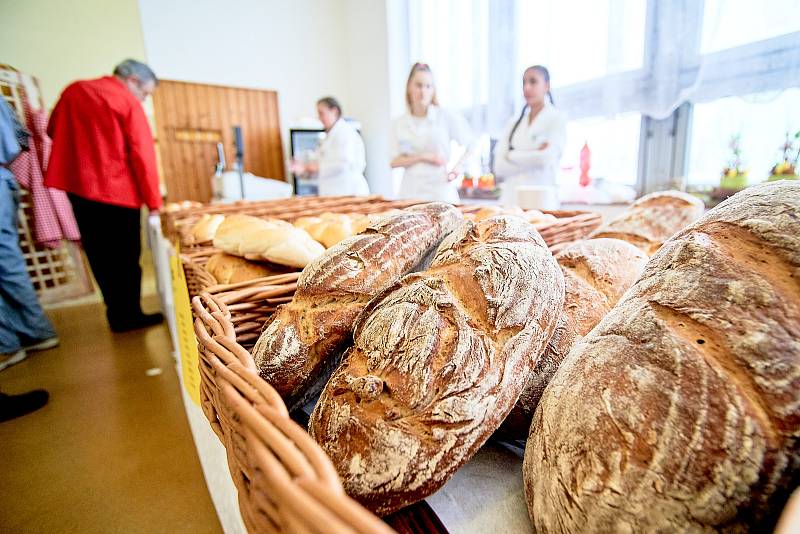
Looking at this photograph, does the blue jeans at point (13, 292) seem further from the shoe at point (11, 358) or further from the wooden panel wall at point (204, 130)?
the wooden panel wall at point (204, 130)

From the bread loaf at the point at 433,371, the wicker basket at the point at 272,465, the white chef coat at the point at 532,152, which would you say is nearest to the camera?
the wicker basket at the point at 272,465

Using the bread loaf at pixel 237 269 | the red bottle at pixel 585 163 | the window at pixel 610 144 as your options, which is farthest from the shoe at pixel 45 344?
the red bottle at pixel 585 163

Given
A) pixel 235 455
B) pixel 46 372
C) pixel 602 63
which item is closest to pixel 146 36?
pixel 46 372

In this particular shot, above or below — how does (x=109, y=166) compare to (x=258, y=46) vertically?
below

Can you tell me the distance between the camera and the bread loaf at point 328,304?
22.0 inches

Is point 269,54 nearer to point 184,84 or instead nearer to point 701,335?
point 184,84

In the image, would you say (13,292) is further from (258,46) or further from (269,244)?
(258,46)

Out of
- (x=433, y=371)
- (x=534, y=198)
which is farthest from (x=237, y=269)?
(x=534, y=198)

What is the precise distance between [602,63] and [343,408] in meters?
2.77

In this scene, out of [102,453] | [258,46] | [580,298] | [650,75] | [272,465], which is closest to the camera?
[272,465]

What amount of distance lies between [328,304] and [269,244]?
39 cm

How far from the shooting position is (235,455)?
1.29 ft

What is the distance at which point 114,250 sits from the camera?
8.74 ft

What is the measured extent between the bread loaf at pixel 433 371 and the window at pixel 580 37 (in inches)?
95.4
